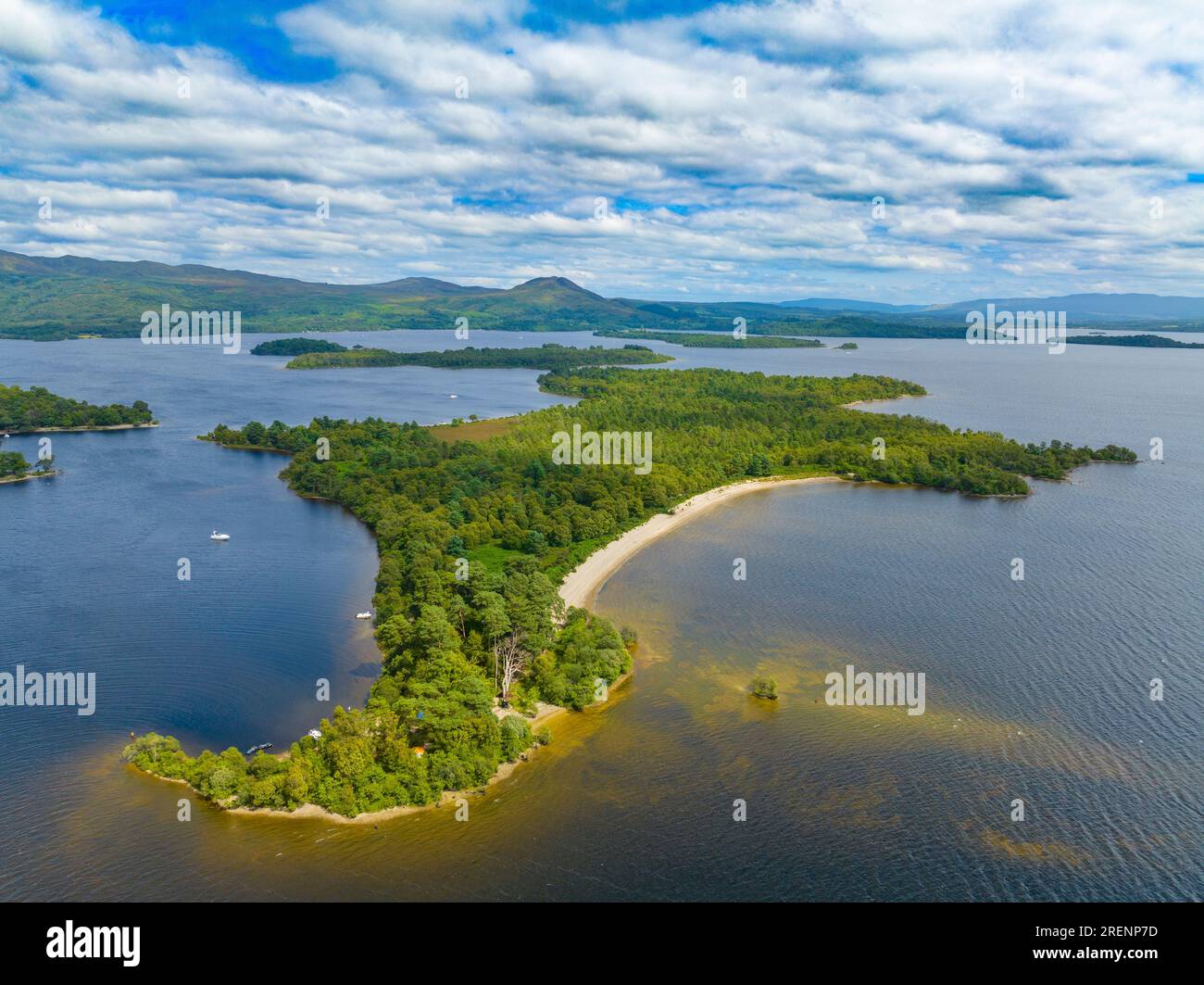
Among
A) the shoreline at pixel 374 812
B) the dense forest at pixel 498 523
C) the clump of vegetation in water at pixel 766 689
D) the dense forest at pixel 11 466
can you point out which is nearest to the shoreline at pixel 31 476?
the dense forest at pixel 11 466

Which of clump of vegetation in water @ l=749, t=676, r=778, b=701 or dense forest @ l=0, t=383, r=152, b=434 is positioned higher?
dense forest @ l=0, t=383, r=152, b=434

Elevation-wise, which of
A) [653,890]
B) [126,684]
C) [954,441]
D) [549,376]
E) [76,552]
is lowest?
[653,890]

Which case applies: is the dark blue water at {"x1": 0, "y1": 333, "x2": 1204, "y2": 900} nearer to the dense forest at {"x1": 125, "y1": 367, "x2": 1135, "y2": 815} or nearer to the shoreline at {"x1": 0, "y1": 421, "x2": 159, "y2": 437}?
the dense forest at {"x1": 125, "y1": 367, "x2": 1135, "y2": 815}

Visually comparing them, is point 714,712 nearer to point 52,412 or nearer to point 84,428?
point 84,428

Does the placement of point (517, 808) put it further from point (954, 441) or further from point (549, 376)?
point (549, 376)

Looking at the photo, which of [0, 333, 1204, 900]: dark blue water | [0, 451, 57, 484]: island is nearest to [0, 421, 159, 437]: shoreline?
[0, 451, 57, 484]: island

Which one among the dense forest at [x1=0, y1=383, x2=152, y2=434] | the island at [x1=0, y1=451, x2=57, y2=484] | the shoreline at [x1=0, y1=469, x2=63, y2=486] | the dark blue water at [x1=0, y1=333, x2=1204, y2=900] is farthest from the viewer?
the dense forest at [x1=0, y1=383, x2=152, y2=434]

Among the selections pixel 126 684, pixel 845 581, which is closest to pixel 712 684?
pixel 845 581
